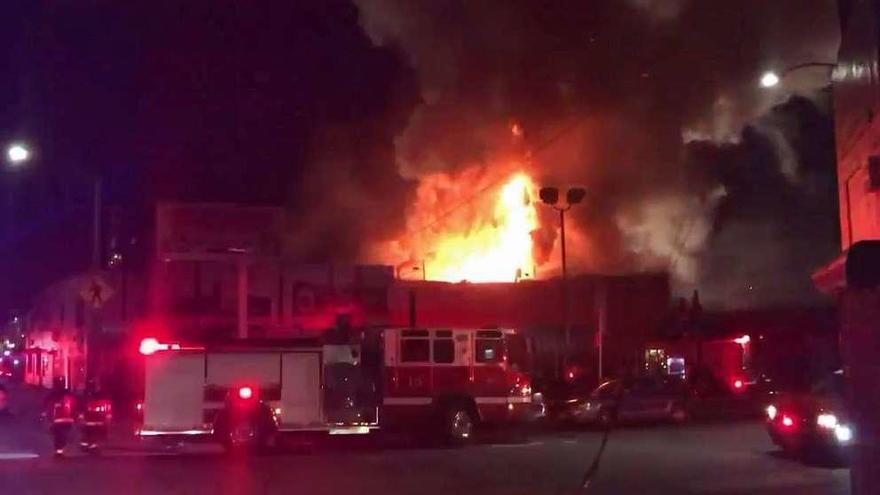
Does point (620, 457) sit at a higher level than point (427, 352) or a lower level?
lower

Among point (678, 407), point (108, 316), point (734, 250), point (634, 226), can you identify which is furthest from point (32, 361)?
point (678, 407)

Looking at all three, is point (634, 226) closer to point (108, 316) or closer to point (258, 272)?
point (258, 272)

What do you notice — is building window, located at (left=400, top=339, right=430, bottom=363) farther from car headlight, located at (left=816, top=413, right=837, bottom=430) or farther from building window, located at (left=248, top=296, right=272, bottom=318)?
building window, located at (left=248, top=296, right=272, bottom=318)

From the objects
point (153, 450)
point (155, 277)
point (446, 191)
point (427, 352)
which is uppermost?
point (446, 191)

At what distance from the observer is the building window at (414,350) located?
21.2 m

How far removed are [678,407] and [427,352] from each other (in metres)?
7.91

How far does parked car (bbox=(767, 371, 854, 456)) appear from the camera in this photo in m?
15.6

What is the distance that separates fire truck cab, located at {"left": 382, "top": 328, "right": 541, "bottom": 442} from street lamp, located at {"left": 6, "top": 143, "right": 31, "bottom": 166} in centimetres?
728

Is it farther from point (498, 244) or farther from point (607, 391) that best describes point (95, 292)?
point (498, 244)

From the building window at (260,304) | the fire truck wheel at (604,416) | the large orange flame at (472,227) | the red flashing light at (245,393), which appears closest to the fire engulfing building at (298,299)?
the building window at (260,304)

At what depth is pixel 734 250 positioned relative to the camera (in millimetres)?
49094

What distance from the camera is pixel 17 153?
58.2 ft

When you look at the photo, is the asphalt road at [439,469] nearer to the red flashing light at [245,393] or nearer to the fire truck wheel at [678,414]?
the red flashing light at [245,393]

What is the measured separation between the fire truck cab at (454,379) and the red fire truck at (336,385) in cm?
2
